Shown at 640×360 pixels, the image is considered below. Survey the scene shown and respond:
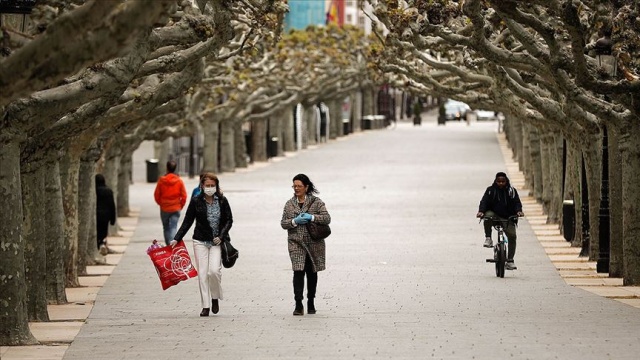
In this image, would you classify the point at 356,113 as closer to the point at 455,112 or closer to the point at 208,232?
the point at 455,112

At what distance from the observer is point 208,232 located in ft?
64.2

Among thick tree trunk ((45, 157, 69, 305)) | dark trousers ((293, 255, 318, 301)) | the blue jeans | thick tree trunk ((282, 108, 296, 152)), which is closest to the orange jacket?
the blue jeans

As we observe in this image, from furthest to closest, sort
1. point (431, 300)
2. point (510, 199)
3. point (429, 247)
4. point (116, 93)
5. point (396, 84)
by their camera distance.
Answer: point (396, 84) → point (429, 247) → point (510, 199) → point (431, 300) → point (116, 93)

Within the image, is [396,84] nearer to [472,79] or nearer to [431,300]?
[472,79]

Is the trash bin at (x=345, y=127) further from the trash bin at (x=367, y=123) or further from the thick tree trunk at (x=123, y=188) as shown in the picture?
the thick tree trunk at (x=123, y=188)

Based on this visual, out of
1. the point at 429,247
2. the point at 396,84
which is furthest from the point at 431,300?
the point at 396,84

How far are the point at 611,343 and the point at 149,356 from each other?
14.7ft

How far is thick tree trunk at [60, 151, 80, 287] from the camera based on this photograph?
2472cm

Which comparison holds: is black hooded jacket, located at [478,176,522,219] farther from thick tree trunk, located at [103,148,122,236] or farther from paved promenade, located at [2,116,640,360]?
thick tree trunk, located at [103,148,122,236]

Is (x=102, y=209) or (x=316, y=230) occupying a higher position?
(x=316, y=230)

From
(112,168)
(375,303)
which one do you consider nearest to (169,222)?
(112,168)

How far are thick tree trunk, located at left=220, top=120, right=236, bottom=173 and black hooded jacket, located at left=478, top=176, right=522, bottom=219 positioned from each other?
40.2 m

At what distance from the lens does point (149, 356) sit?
16.0 meters

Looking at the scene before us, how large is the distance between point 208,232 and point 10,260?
319 cm
